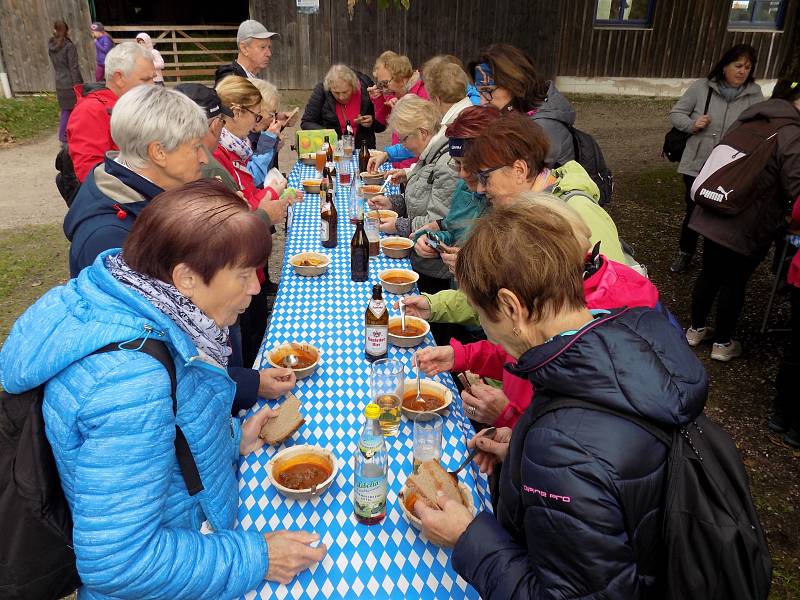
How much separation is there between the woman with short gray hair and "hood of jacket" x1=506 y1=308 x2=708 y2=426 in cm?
617

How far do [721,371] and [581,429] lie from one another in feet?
14.0

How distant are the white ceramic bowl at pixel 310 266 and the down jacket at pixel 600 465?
8.11 feet

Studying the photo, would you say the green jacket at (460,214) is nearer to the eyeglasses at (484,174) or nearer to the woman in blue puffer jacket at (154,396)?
the eyeglasses at (484,174)

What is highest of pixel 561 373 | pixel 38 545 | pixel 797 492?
pixel 561 373

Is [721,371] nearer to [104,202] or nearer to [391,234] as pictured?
[391,234]

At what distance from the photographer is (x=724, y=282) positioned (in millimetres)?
4719

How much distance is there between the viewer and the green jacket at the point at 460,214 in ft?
11.8

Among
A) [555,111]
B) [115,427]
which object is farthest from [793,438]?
[115,427]

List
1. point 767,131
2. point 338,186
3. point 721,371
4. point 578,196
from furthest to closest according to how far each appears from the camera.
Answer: point 338,186 → point 721,371 → point 767,131 → point 578,196

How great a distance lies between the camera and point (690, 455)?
1.31 metres

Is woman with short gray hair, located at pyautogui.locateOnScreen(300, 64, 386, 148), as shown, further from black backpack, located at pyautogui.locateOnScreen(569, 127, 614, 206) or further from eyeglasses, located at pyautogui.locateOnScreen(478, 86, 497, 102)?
black backpack, located at pyautogui.locateOnScreen(569, 127, 614, 206)

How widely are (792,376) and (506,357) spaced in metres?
2.63

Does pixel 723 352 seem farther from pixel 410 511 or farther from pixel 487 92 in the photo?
pixel 410 511

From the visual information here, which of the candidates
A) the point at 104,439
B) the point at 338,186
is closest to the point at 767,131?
the point at 338,186
